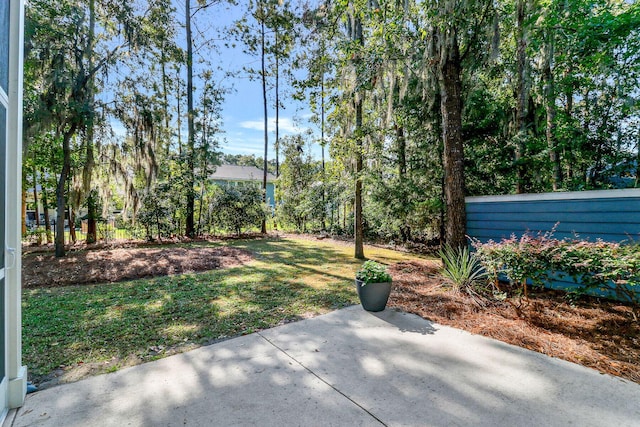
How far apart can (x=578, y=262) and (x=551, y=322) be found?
0.82 metres

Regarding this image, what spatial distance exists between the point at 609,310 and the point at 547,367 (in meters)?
1.98

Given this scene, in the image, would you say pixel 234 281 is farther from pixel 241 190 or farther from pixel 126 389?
pixel 241 190

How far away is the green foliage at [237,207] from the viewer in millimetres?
10781

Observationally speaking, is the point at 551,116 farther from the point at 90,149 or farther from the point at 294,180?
the point at 90,149

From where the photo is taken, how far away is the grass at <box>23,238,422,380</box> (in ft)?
8.43

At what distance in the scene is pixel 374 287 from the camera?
342cm

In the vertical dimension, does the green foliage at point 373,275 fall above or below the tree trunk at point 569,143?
below

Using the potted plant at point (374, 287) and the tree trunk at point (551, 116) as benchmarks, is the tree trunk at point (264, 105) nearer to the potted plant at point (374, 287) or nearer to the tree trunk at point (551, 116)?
the potted plant at point (374, 287)

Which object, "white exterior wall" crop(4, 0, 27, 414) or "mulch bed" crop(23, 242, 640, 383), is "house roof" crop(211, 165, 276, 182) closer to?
"mulch bed" crop(23, 242, 640, 383)

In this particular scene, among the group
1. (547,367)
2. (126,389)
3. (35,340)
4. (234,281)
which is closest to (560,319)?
(547,367)

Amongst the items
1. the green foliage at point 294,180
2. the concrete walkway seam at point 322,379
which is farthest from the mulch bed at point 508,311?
the green foliage at point 294,180

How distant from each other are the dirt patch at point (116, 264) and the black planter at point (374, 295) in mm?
3672

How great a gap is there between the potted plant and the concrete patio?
0.79 meters

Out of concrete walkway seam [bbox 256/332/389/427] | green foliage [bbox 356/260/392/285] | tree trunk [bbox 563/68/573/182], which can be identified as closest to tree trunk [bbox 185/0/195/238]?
→ green foliage [bbox 356/260/392/285]
